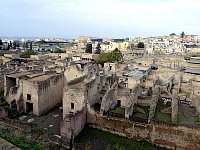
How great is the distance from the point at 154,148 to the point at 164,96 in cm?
1156

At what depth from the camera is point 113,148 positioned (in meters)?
20.4

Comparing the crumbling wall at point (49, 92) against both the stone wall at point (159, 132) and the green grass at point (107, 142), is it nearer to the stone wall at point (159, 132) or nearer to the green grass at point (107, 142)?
the green grass at point (107, 142)

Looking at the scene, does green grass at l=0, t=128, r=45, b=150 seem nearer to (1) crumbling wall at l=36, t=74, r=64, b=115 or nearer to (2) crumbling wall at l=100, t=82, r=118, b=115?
(2) crumbling wall at l=100, t=82, r=118, b=115

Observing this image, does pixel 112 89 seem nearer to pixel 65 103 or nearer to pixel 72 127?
pixel 65 103

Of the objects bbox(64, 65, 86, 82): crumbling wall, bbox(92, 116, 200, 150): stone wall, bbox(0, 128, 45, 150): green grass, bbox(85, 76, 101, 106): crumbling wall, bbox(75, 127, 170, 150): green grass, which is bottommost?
bbox(75, 127, 170, 150): green grass

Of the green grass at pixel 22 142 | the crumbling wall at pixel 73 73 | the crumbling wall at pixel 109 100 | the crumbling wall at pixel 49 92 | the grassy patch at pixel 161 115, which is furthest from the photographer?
the crumbling wall at pixel 73 73

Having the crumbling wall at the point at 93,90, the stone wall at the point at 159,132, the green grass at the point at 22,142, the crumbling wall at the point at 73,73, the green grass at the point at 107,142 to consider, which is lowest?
the green grass at the point at 107,142

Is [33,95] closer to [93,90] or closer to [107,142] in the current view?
[93,90]

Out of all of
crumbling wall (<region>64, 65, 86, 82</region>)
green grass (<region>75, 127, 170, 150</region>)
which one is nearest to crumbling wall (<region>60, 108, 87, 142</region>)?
green grass (<region>75, 127, 170, 150</region>)

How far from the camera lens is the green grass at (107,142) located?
20.6 metres

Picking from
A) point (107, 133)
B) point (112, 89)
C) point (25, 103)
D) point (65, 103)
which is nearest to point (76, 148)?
point (107, 133)

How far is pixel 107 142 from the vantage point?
21516 mm

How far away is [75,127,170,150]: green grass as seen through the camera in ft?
67.7

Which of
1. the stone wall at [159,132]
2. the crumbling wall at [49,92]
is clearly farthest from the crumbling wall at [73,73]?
the stone wall at [159,132]
